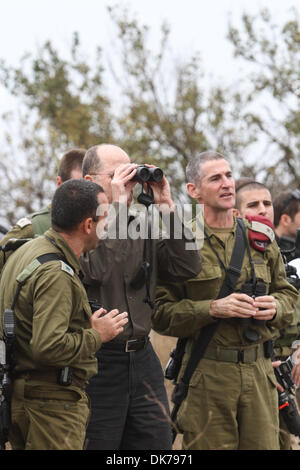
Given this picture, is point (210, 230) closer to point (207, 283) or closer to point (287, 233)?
point (207, 283)

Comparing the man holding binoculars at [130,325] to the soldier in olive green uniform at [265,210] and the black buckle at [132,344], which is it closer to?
the black buckle at [132,344]

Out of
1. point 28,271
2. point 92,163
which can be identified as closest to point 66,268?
point 28,271

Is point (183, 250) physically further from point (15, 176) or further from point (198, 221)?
point (15, 176)

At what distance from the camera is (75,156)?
4633 millimetres

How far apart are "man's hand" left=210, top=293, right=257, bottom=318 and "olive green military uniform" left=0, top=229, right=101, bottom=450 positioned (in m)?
0.83

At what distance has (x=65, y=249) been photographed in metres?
2.98

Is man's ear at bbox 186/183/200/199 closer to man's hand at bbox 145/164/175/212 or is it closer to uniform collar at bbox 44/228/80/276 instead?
man's hand at bbox 145/164/175/212

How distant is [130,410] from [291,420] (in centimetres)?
129

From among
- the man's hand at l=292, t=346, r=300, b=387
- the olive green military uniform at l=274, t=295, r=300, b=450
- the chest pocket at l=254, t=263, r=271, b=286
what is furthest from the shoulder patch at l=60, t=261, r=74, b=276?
the man's hand at l=292, t=346, r=300, b=387

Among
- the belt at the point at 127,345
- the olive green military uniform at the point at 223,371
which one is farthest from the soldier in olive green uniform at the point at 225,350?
the belt at the point at 127,345

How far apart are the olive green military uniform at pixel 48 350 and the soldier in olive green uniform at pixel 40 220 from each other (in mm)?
692

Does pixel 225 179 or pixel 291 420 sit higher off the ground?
pixel 225 179

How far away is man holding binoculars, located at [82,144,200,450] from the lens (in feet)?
10.8

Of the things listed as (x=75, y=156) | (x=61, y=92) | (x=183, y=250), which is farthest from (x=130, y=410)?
(x=61, y=92)
